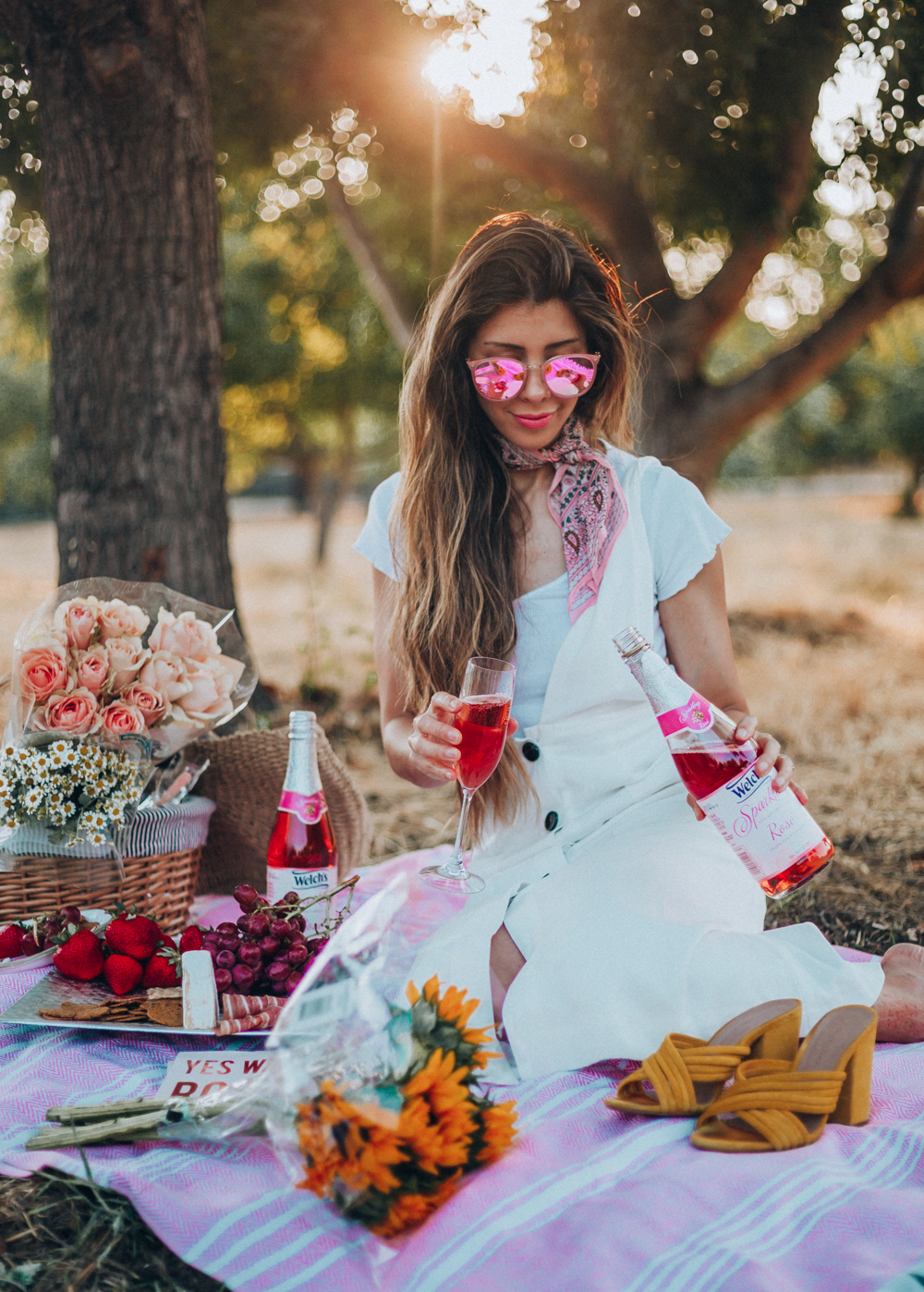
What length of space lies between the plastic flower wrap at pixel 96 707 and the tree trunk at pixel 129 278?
4.00 ft

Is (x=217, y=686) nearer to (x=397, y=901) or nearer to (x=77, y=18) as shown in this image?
(x=397, y=901)

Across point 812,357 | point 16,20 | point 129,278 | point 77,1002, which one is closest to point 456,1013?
point 77,1002

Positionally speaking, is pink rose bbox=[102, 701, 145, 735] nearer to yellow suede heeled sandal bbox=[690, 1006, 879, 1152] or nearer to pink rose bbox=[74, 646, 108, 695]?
pink rose bbox=[74, 646, 108, 695]

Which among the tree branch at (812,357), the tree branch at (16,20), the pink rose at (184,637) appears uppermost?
the tree branch at (16,20)

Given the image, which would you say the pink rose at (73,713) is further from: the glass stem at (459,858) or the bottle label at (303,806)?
the glass stem at (459,858)

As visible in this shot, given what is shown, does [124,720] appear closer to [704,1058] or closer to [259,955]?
[259,955]

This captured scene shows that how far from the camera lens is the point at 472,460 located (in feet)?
9.20

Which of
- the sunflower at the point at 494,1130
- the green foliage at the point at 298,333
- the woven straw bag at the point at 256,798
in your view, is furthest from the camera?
the green foliage at the point at 298,333

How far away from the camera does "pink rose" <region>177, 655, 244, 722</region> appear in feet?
8.96

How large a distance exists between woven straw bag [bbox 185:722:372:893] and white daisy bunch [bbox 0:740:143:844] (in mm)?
559

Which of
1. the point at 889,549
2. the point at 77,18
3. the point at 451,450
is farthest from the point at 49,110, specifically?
the point at 889,549

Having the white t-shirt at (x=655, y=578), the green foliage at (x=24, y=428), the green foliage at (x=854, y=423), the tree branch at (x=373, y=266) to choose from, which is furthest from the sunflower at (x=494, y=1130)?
the green foliage at (x=854, y=423)

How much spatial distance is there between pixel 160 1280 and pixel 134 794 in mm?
1240

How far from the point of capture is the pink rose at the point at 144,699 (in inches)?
104
